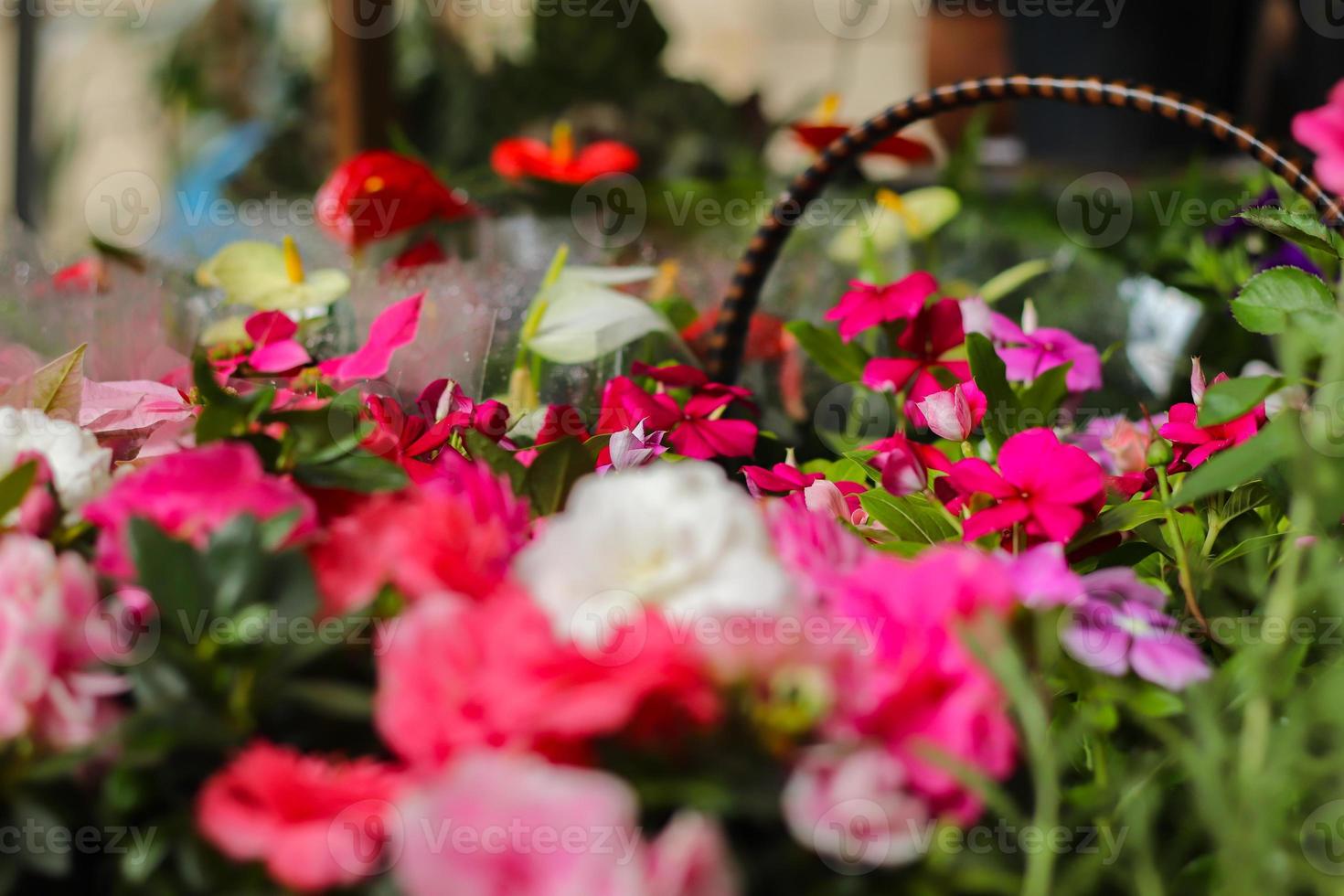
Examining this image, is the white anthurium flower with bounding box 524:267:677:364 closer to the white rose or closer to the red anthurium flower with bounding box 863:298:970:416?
the red anthurium flower with bounding box 863:298:970:416

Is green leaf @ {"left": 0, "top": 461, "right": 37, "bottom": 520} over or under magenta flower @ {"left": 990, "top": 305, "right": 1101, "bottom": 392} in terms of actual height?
under

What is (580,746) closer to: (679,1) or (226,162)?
(226,162)

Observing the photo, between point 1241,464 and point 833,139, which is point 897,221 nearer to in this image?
point 833,139

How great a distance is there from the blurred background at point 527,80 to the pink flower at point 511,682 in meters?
0.69

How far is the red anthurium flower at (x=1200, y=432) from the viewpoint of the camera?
418 mm

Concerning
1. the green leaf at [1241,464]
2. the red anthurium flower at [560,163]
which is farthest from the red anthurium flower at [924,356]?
the red anthurium flower at [560,163]

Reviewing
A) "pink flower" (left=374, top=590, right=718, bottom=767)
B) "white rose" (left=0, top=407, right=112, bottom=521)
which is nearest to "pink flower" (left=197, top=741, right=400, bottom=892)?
"pink flower" (left=374, top=590, right=718, bottom=767)

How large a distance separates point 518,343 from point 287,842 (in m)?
0.41

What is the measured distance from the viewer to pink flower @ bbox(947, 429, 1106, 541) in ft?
1.20

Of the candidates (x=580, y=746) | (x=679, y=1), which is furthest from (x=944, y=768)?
(x=679, y=1)

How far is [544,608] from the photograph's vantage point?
255 mm

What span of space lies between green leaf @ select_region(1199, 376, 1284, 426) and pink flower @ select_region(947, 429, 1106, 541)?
0.14ft

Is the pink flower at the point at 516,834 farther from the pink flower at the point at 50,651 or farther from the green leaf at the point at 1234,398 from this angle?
the green leaf at the point at 1234,398

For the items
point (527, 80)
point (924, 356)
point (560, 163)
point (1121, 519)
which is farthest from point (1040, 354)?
point (527, 80)
